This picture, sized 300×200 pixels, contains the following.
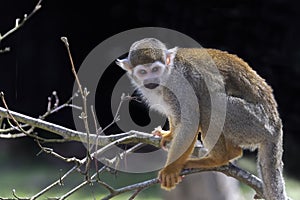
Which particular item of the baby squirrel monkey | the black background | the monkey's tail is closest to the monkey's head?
the baby squirrel monkey

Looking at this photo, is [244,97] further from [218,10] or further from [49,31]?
[49,31]

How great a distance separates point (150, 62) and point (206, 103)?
19.3 inches

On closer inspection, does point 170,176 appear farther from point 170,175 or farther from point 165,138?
point 165,138

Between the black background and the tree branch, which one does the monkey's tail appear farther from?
the black background

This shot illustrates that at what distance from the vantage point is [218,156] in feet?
14.6

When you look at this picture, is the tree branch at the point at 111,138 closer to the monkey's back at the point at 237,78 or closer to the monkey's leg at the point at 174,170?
the monkey's leg at the point at 174,170

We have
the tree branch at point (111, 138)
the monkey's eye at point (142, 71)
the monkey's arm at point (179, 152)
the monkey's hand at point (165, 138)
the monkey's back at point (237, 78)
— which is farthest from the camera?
the monkey's hand at point (165, 138)

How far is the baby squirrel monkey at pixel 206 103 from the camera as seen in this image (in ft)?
14.7

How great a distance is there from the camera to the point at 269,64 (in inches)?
414

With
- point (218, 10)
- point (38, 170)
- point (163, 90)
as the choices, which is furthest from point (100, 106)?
point (163, 90)

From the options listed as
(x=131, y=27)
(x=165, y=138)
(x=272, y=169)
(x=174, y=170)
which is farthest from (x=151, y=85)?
(x=131, y=27)

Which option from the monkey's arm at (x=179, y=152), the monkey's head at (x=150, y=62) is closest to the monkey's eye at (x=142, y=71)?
the monkey's head at (x=150, y=62)

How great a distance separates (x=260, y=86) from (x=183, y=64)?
587mm

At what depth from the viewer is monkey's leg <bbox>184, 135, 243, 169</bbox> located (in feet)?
14.6
